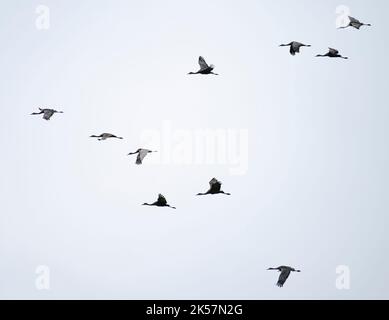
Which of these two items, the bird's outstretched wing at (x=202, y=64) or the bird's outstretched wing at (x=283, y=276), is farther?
the bird's outstretched wing at (x=202, y=64)

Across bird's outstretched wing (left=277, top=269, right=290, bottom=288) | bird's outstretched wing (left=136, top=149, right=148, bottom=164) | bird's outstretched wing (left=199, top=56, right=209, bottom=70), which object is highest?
bird's outstretched wing (left=199, top=56, right=209, bottom=70)

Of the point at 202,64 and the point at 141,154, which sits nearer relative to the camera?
the point at 141,154

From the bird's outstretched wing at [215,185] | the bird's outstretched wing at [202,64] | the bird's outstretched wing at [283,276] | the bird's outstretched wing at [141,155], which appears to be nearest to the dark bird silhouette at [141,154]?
the bird's outstretched wing at [141,155]

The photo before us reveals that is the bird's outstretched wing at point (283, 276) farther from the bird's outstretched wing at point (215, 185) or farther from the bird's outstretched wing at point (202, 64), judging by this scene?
the bird's outstretched wing at point (202, 64)

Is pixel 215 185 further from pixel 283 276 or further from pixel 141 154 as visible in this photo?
pixel 283 276

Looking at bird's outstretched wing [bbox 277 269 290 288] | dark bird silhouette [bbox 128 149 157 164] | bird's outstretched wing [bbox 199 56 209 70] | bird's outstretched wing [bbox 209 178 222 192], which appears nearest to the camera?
bird's outstretched wing [bbox 209 178 222 192]

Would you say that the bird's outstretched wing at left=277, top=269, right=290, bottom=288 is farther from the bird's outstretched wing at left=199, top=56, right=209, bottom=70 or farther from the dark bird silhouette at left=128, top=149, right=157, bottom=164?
the bird's outstretched wing at left=199, top=56, right=209, bottom=70

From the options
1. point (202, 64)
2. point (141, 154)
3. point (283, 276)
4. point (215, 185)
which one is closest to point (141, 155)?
point (141, 154)

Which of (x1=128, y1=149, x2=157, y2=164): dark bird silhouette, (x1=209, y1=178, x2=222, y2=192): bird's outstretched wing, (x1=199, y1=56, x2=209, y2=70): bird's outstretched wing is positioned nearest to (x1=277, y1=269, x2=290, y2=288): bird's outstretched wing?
(x1=209, y1=178, x2=222, y2=192): bird's outstretched wing

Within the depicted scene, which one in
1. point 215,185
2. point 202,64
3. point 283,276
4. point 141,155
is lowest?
point 283,276
